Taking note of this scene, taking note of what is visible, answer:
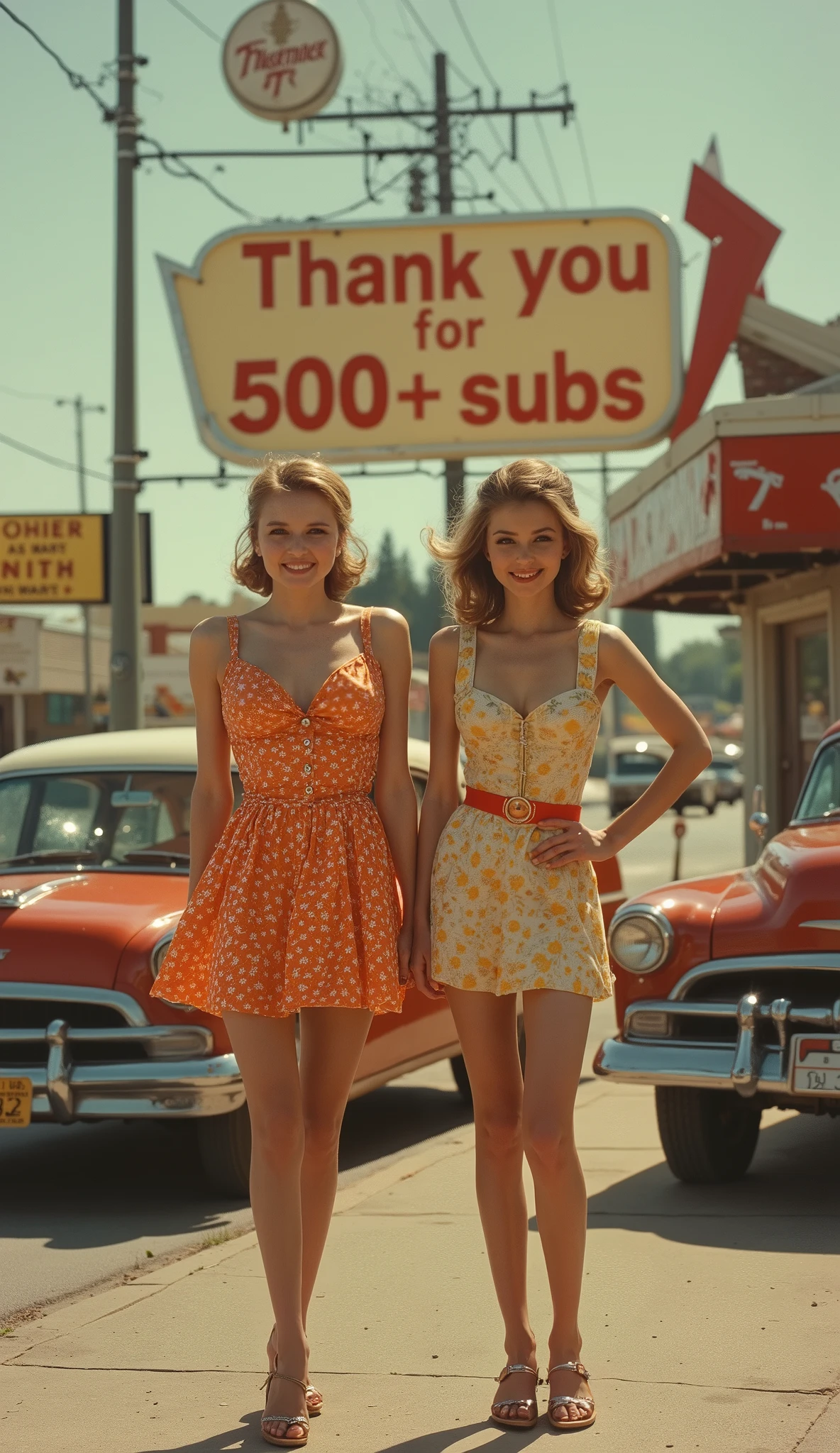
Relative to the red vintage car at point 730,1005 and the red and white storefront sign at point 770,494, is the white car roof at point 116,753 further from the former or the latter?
the red and white storefront sign at point 770,494

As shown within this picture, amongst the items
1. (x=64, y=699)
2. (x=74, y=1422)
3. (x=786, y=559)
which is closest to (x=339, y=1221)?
(x=74, y=1422)

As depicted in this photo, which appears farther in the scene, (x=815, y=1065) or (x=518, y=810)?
(x=815, y=1065)

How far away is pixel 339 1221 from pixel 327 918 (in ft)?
7.79

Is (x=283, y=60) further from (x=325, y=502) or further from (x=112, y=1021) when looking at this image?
(x=325, y=502)

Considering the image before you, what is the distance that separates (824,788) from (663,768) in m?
3.30

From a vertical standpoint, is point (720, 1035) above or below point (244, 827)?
below

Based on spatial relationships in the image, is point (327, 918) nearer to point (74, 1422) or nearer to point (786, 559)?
point (74, 1422)

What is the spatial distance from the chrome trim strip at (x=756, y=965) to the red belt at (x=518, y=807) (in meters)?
2.09

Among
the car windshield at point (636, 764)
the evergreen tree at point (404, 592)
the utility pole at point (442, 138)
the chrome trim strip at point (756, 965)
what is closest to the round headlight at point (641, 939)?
the chrome trim strip at point (756, 965)

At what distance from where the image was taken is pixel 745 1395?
12.3 ft

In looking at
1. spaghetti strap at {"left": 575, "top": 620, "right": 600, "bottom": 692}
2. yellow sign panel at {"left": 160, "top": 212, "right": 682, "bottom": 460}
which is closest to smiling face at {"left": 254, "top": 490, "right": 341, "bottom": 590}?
spaghetti strap at {"left": 575, "top": 620, "right": 600, "bottom": 692}

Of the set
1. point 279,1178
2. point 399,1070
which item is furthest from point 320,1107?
point 399,1070

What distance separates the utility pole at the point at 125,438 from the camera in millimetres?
14398

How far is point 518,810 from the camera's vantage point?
148 inches
